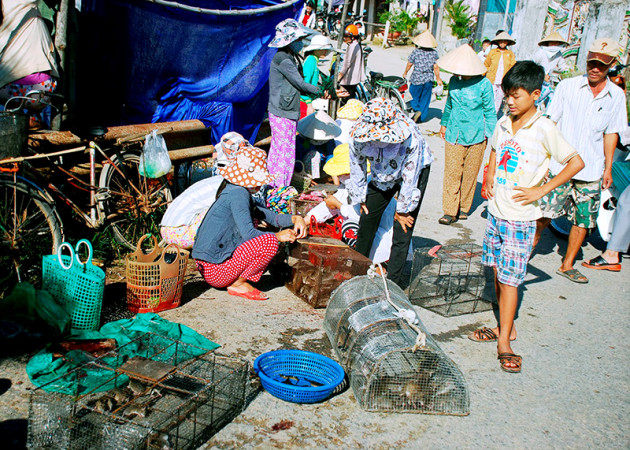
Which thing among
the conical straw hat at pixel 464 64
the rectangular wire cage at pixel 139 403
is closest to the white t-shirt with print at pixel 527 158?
the rectangular wire cage at pixel 139 403

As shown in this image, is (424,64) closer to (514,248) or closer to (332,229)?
(332,229)

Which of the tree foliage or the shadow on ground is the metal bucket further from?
the tree foliage

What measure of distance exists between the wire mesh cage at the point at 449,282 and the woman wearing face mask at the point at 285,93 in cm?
254

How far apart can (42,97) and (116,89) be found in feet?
4.17

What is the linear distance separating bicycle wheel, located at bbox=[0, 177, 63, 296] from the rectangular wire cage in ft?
4.14

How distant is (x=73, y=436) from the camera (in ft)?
9.51

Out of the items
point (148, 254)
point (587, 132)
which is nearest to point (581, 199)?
point (587, 132)

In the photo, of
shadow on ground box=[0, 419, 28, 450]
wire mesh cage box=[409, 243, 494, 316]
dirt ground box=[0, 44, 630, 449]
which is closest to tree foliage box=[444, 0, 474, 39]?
dirt ground box=[0, 44, 630, 449]

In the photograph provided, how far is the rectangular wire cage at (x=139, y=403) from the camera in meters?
2.88

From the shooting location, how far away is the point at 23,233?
446cm

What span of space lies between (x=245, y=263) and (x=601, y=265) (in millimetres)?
4214

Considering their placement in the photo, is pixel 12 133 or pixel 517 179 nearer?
pixel 517 179

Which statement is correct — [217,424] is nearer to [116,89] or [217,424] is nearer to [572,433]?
[572,433]

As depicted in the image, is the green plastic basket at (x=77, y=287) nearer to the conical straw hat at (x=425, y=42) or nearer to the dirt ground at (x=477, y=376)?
the dirt ground at (x=477, y=376)
